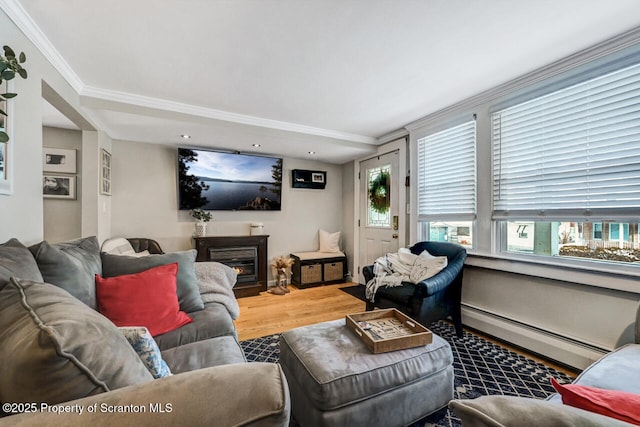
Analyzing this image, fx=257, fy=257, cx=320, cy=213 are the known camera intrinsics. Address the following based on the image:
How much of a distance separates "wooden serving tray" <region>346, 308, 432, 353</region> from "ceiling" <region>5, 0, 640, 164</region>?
180 centimetres

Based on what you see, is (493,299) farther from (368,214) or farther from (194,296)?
(194,296)

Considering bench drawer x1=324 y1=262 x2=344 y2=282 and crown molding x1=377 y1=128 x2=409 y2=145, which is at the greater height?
crown molding x1=377 y1=128 x2=409 y2=145

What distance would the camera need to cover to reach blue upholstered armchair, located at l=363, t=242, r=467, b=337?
2.07 metres

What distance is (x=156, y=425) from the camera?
440 millimetres

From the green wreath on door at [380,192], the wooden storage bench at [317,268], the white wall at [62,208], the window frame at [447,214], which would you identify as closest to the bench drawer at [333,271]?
the wooden storage bench at [317,268]

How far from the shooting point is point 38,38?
1.62 meters

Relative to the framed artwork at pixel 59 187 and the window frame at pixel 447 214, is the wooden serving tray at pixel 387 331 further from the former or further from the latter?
the framed artwork at pixel 59 187

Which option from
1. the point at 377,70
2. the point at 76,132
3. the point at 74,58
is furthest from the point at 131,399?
the point at 76,132

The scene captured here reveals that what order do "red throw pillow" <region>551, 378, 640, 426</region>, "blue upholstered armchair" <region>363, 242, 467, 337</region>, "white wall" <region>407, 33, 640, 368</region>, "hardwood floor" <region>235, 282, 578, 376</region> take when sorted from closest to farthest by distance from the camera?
"red throw pillow" <region>551, 378, 640, 426</region>
"white wall" <region>407, 33, 640, 368</region>
"blue upholstered armchair" <region>363, 242, 467, 337</region>
"hardwood floor" <region>235, 282, 578, 376</region>

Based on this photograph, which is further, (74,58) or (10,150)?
(74,58)

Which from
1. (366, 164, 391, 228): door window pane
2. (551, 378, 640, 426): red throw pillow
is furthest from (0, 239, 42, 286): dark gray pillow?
(366, 164, 391, 228): door window pane

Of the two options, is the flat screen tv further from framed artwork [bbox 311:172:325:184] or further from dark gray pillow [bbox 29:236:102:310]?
dark gray pillow [bbox 29:236:102:310]

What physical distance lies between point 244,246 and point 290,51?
2.75 meters

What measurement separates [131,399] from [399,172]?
134 inches
